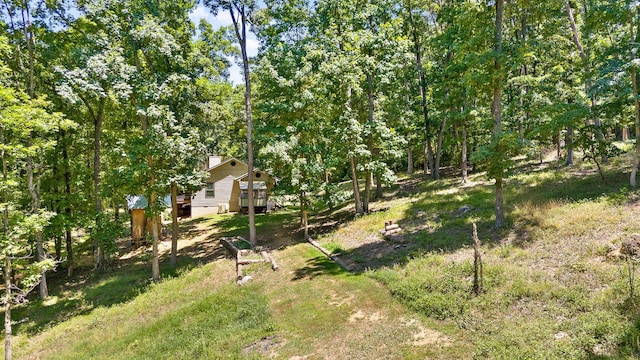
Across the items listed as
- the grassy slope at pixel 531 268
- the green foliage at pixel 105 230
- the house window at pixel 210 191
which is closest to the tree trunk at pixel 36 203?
the green foliage at pixel 105 230

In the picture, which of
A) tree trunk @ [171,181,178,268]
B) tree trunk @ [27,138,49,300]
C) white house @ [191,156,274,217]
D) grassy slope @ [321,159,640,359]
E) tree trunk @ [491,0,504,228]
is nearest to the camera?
grassy slope @ [321,159,640,359]

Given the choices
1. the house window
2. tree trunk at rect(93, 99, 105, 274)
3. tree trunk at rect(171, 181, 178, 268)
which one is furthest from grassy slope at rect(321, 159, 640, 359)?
the house window

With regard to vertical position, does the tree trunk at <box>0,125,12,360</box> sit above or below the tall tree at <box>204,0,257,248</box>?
below

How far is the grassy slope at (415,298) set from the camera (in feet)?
23.3

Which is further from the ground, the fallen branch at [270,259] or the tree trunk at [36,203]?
the tree trunk at [36,203]

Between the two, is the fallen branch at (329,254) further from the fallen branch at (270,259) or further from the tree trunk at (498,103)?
the tree trunk at (498,103)

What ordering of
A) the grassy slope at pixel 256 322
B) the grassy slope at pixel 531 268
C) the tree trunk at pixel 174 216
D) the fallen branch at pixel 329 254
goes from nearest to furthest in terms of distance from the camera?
the grassy slope at pixel 531 268
the grassy slope at pixel 256 322
the fallen branch at pixel 329 254
the tree trunk at pixel 174 216

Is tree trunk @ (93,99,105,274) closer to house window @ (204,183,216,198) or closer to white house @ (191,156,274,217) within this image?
white house @ (191,156,274,217)

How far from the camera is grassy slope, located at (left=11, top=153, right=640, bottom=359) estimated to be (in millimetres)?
7105

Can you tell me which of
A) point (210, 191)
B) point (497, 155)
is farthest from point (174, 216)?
point (497, 155)

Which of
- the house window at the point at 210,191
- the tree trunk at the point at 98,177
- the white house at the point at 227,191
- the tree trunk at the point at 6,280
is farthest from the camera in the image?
the house window at the point at 210,191

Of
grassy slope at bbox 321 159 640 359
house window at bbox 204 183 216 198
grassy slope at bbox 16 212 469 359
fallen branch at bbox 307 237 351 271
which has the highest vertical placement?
house window at bbox 204 183 216 198

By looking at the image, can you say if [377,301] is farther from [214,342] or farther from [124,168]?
[124,168]

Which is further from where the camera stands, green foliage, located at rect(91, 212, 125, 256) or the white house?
the white house
